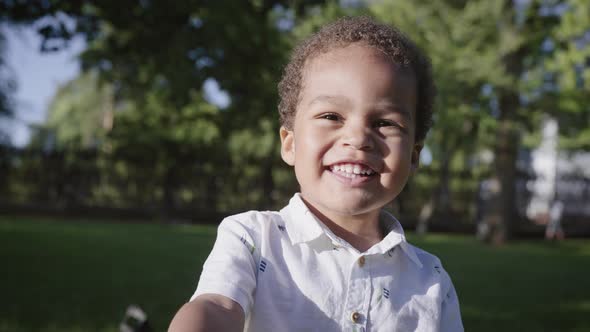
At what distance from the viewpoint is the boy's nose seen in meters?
1.45

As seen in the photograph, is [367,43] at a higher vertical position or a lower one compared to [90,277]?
higher

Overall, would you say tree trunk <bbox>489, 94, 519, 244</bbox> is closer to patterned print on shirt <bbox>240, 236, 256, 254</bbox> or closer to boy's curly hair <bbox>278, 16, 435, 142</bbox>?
boy's curly hair <bbox>278, 16, 435, 142</bbox>

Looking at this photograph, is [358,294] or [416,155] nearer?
[358,294]

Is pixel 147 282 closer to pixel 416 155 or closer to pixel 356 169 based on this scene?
pixel 416 155

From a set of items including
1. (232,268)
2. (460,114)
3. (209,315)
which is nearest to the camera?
(209,315)

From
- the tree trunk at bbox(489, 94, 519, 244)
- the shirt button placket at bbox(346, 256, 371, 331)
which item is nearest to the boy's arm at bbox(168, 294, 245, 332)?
the shirt button placket at bbox(346, 256, 371, 331)

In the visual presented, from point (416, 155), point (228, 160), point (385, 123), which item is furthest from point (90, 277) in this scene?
point (228, 160)

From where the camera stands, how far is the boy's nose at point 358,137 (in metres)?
1.45

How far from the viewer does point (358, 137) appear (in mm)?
1445

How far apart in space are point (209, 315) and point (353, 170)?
51cm

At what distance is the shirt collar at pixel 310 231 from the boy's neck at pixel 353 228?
48 millimetres

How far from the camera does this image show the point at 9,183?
14031 millimetres

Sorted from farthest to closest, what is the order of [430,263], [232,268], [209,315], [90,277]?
[90,277], [430,263], [232,268], [209,315]

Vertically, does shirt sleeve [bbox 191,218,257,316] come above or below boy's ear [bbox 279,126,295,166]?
below
